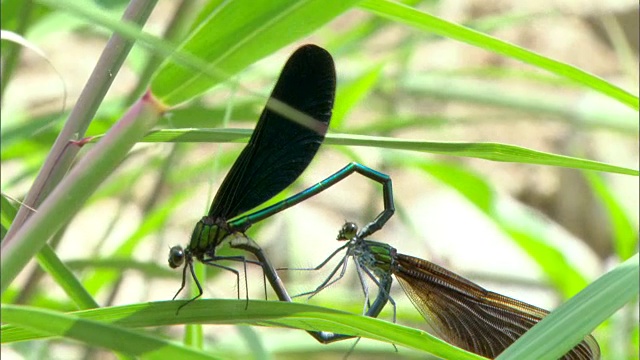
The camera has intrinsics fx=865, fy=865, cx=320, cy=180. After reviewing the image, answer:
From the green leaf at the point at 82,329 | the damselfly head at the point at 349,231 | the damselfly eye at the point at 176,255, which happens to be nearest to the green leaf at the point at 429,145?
the green leaf at the point at 82,329

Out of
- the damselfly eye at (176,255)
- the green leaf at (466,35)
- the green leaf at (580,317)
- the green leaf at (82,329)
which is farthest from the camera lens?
the damselfly eye at (176,255)

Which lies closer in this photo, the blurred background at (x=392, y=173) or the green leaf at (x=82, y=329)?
the green leaf at (x=82, y=329)

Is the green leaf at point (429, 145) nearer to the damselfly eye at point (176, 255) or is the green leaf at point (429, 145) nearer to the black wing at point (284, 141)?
the black wing at point (284, 141)

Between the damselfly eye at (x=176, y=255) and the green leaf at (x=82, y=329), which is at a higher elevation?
the damselfly eye at (x=176, y=255)

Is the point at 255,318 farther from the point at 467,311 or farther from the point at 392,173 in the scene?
the point at 392,173

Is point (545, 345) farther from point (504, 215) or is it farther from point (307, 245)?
point (307, 245)

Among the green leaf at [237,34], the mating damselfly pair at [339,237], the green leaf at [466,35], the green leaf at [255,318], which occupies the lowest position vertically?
the green leaf at [255,318]

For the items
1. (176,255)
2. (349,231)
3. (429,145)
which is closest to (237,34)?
(429,145)
